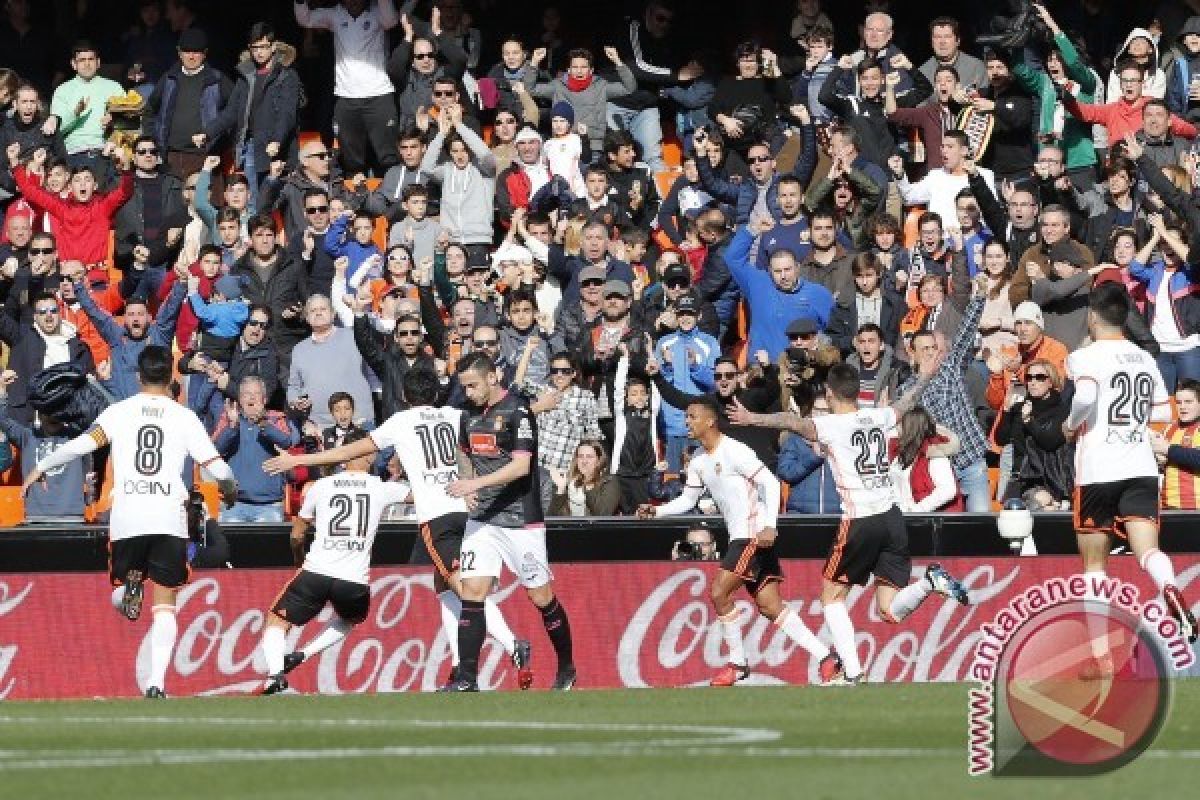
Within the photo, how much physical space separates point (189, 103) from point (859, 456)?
10.7 m

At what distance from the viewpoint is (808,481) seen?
20.1 meters

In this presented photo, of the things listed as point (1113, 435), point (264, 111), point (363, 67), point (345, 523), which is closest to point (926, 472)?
point (1113, 435)

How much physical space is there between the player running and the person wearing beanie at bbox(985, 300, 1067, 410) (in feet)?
16.0

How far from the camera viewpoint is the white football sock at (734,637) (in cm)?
1733

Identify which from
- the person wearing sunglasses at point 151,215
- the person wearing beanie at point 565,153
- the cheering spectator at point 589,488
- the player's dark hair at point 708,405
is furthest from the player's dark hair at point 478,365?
the person wearing sunglasses at point 151,215

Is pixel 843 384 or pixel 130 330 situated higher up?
pixel 130 330

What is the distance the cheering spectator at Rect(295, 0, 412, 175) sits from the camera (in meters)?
25.0

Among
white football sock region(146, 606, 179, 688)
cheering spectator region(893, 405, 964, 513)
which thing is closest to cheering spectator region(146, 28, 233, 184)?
cheering spectator region(893, 405, 964, 513)

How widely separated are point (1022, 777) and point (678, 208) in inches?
521

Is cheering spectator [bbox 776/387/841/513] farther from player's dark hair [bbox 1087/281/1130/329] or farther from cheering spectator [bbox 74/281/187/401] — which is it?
cheering spectator [bbox 74/281/187/401]

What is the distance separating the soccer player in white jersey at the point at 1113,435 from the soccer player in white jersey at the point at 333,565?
4.42 meters

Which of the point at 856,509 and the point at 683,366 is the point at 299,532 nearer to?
the point at 856,509

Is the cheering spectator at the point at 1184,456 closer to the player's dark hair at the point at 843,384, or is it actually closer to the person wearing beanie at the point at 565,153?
the player's dark hair at the point at 843,384

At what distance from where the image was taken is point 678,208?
23.7 m
